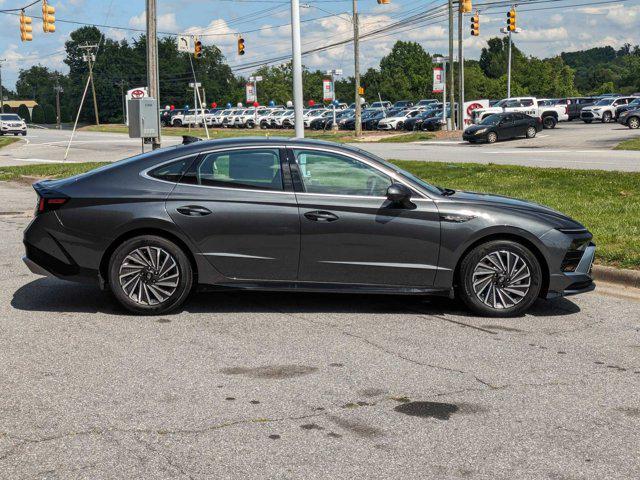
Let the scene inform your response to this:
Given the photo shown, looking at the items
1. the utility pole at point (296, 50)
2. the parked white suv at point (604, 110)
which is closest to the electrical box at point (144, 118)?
the utility pole at point (296, 50)

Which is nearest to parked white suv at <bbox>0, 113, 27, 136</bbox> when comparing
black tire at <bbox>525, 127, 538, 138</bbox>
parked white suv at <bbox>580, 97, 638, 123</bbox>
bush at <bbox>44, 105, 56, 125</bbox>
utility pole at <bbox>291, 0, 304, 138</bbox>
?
black tire at <bbox>525, 127, 538, 138</bbox>

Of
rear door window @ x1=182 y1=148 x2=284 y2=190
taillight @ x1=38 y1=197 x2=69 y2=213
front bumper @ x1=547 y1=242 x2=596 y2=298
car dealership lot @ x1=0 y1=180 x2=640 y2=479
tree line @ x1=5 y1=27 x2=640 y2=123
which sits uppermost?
tree line @ x1=5 y1=27 x2=640 y2=123

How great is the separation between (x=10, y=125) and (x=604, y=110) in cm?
4255

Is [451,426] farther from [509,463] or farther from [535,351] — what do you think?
[535,351]

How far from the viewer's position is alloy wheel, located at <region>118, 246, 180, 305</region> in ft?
24.1

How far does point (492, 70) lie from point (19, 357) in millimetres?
171654

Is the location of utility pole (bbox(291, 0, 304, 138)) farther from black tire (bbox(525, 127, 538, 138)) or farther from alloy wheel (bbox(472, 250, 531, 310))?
black tire (bbox(525, 127, 538, 138))

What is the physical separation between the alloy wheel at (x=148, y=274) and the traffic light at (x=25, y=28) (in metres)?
33.3

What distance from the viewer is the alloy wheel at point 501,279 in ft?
24.2

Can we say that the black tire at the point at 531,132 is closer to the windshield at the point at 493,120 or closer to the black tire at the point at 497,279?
the windshield at the point at 493,120

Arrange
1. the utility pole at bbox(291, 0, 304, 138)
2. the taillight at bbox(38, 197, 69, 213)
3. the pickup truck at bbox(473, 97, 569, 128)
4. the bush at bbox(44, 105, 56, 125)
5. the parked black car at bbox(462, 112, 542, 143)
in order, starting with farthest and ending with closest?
the bush at bbox(44, 105, 56, 125) → the pickup truck at bbox(473, 97, 569, 128) → the parked black car at bbox(462, 112, 542, 143) → the utility pole at bbox(291, 0, 304, 138) → the taillight at bbox(38, 197, 69, 213)

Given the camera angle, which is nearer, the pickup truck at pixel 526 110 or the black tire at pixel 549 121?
the pickup truck at pixel 526 110

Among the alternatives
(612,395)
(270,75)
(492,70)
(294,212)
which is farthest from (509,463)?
(492,70)

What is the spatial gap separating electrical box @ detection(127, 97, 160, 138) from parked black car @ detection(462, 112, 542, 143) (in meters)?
24.0
